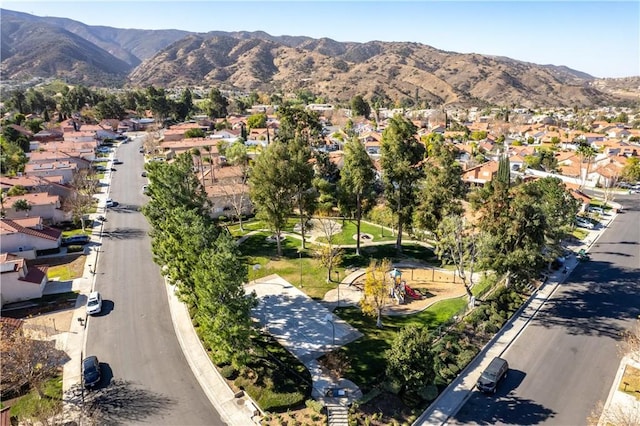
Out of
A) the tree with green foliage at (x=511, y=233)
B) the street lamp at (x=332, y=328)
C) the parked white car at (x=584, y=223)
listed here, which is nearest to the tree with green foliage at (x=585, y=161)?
the parked white car at (x=584, y=223)

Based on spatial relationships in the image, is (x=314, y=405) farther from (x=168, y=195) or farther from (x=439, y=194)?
(x=439, y=194)

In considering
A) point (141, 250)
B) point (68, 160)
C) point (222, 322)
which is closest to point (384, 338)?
point (222, 322)

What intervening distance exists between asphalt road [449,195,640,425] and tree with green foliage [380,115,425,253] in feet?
55.2

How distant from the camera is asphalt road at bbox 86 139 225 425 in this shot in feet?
82.2

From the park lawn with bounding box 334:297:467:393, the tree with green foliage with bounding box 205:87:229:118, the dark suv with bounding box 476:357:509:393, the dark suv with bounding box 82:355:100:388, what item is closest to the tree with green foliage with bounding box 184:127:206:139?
the tree with green foliage with bounding box 205:87:229:118

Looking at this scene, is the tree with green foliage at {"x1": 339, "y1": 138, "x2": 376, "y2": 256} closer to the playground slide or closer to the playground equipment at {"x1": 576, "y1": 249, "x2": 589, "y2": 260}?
the playground slide

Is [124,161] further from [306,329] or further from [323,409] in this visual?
[323,409]

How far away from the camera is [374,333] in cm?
3259

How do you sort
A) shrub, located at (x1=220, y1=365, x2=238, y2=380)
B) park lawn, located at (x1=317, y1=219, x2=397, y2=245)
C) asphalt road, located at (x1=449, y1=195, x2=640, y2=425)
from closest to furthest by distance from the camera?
asphalt road, located at (x1=449, y1=195, x2=640, y2=425), shrub, located at (x1=220, y1=365, x2=238, y2=380), park lawn, located at (x1=317, y1=219, x2=397, y2=245)

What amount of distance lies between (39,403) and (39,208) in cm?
3897

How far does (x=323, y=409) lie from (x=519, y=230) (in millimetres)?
23841

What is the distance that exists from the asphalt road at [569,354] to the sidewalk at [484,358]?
51 cm

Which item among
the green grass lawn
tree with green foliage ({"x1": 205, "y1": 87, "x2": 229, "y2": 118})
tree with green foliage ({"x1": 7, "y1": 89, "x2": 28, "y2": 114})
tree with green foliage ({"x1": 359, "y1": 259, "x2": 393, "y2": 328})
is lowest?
tree with green foliage ({"x1": 359, "y1": 259, "x2": 393, "y2": 328})

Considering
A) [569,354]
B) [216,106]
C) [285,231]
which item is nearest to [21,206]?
[285,231]
